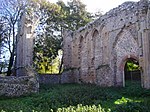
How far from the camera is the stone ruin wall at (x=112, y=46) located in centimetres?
2136

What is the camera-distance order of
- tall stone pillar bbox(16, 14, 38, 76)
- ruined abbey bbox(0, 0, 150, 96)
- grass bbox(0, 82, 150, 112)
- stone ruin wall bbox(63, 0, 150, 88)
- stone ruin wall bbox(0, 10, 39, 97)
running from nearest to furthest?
1. grass bbox(0, 82, 150, 112)
2. stone ruin wall bbox(0, 10, 39, 97)
3. ruined abbey bbox(0, 0, 150, 96)
4. stone ruin wall bbox(63, 0, 150, 88)
5. tall stone pillar bbox(16, 14, 38, 76)

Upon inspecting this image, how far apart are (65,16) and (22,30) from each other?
25.2 ft

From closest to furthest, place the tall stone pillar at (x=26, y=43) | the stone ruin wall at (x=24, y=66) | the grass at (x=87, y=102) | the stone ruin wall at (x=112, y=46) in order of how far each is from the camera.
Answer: the grass at (x=87, y=102), the stone ruin wall at (x=24, y=66), the stone ruin wall at (x=112, y=46), the tall stone pillar at (x=26, y=43)

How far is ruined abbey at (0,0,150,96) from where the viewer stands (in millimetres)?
20812

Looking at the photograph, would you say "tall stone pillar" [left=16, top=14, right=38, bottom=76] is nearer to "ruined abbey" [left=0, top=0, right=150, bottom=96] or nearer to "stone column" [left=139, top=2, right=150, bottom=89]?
"ruined abbey" [left=0, top=0, right=150, bottom=96]

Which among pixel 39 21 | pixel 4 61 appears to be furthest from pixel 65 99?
pixel 4 61

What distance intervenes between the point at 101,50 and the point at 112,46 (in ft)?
7.11

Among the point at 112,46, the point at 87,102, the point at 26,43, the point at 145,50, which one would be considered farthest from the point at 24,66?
the point at 87,102

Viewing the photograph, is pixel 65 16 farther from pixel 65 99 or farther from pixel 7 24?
pixel 65 99

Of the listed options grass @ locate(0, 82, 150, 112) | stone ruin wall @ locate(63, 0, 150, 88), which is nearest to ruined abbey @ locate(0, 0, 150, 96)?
stone ruin wall @ locate(63, 0, 150, 88)

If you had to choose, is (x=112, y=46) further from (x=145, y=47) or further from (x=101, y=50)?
(x=145, y=47)

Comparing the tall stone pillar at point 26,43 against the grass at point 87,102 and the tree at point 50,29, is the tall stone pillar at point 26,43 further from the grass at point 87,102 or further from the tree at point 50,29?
the grass at point 87,102

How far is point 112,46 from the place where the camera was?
81.2ft

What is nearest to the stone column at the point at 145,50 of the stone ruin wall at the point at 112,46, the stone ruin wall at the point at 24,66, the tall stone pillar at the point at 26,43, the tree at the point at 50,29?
the stone ruin wall at the point at 112,46
